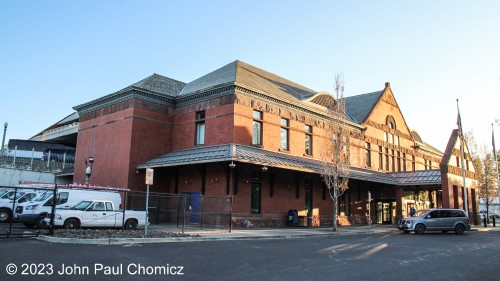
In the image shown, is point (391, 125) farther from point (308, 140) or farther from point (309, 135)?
point (308, 140)

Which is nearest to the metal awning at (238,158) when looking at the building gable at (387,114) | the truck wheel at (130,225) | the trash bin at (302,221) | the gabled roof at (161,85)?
the trash bin at (302,221)

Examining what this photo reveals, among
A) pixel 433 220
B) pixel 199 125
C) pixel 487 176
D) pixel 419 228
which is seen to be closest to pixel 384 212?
pixel 433 220

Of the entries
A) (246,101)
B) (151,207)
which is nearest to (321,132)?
(246,101)

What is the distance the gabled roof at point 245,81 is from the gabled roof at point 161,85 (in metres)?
0.69

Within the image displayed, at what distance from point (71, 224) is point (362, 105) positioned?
3299 cm

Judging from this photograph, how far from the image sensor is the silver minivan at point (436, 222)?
2636 cm

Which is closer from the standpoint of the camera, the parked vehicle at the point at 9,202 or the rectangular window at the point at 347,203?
the parked vehicle at the point at 9,202

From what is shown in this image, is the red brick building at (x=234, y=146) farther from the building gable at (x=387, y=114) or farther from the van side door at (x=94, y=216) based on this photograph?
the van side door at (x=94, y=216)

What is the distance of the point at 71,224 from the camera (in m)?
19.6

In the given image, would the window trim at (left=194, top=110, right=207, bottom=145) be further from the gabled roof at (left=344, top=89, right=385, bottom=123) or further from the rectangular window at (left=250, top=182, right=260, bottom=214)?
the gabled roof at (left=344, top=89, right=385, bottom=123)

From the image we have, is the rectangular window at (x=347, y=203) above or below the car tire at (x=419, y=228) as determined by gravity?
above

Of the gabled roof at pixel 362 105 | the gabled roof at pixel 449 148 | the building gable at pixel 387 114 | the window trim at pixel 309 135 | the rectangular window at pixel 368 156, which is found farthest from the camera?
the building gable at pixel 387 114

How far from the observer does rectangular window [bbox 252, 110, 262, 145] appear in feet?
93.1

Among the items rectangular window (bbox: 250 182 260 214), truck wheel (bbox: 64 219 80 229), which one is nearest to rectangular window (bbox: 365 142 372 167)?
rectangular window (bbox: 250 182 260 214)
